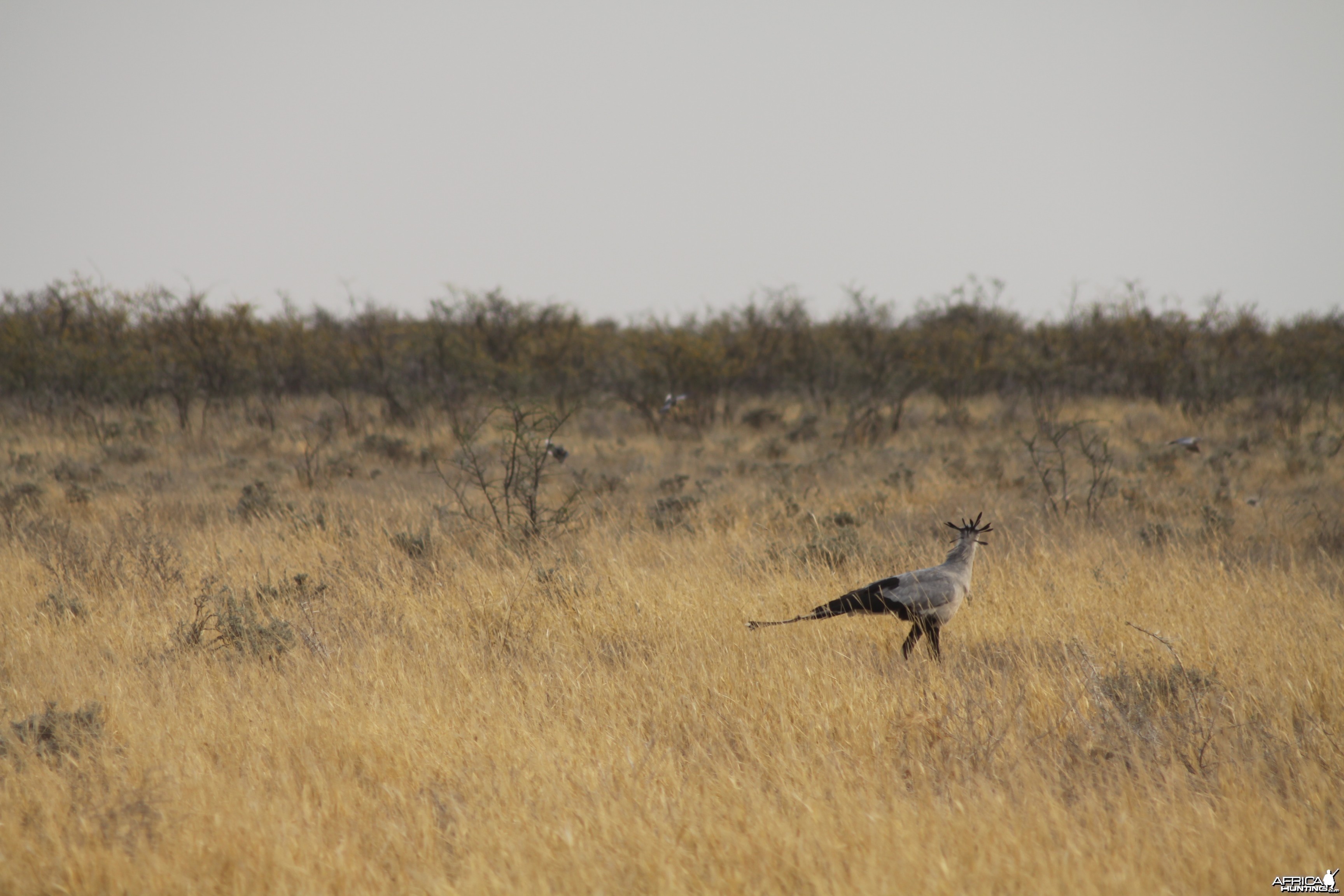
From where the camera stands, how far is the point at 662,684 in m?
3.44

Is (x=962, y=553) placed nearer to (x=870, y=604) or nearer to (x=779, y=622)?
(x=870, y=604)

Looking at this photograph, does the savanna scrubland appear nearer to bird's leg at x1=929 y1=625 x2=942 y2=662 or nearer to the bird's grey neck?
bird's leg at x1=929 y1=625 x2=942 y2=662

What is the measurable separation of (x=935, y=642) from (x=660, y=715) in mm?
1453

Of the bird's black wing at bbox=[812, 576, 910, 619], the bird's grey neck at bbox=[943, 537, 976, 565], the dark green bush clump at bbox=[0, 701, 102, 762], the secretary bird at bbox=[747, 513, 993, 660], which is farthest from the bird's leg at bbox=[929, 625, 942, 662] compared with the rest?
the dark green bush clump at bbox=[0, 701, 102, 762]

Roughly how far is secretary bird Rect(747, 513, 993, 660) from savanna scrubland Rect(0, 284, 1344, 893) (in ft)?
0.69

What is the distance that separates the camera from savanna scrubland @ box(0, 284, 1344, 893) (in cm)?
220

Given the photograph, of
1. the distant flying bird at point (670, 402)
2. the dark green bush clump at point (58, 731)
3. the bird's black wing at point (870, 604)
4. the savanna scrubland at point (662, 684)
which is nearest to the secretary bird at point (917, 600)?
the bird's black wing at point (870, 604)

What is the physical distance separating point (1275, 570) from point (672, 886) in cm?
539

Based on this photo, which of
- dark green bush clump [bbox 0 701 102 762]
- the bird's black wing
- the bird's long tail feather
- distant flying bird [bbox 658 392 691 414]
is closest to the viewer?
dark green bush clump [bbox 0 701 102 762]

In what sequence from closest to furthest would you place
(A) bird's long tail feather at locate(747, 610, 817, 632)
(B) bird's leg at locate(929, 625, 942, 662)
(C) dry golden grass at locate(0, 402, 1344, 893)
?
(C) dry golden grass at locate(0, 402, 1344, 893)
(A) bird's long tail feather at locate(747, 610, 817, 632)
(B) bird's leg at locate(929, 625, 942, 662)

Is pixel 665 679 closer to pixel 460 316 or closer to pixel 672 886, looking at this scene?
pixel 672 886

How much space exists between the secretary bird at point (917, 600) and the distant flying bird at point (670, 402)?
10.2 meters

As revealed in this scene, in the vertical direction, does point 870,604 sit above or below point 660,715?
above

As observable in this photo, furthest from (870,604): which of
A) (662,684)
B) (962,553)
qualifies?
(662,684)
